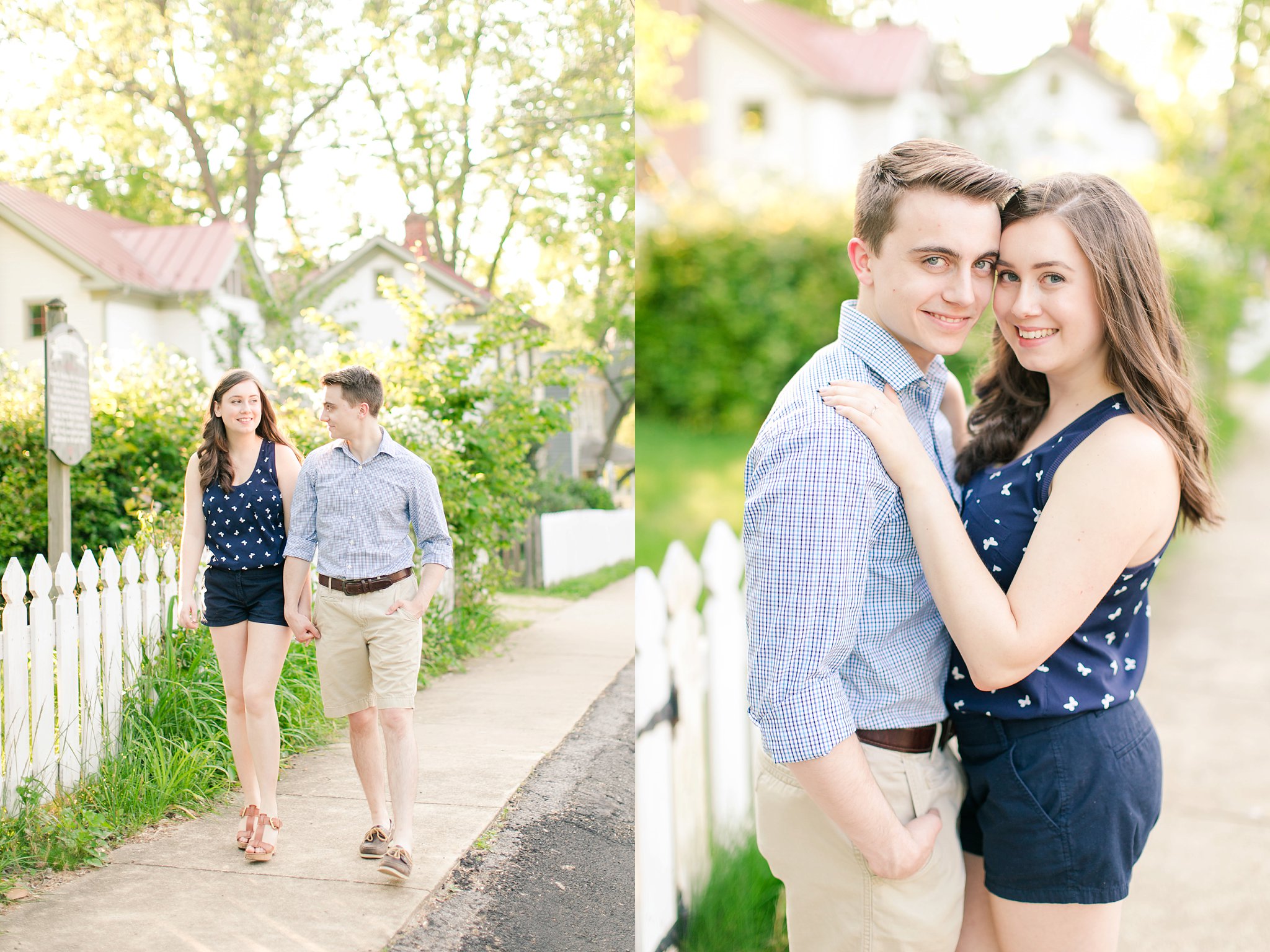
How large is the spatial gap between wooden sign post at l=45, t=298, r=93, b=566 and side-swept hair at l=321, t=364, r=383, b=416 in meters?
0.31

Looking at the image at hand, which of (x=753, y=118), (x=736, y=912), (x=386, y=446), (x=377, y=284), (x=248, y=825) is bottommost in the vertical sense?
(x=736, y=912)

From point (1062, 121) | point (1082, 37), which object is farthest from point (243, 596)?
point (1082, 37)

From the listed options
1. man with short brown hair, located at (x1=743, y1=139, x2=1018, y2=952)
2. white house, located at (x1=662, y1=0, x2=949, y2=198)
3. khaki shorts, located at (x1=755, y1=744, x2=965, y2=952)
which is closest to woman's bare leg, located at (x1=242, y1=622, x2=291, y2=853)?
man with short brown hair, located at (x1=743, y1=139, x2=1018, y2=952)

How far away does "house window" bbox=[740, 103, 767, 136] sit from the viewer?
81.6ft

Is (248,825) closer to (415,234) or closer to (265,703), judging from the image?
(265,703)

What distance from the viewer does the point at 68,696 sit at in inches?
52.6

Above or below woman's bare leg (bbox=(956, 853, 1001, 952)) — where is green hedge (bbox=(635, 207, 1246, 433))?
above

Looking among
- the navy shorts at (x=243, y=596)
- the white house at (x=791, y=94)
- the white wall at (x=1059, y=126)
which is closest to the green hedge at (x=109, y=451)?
the navy shorts at (x=243, y=596)

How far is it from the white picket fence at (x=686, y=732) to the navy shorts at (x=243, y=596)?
0.98 metres

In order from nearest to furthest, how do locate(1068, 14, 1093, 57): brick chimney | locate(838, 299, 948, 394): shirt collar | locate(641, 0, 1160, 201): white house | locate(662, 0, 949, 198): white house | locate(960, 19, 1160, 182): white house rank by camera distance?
locate(838, 299, 948, 394): shirt collar → locate(960, 19, 1160, 182): white house → locate(641, 0, 1160, 201): white house → locate(662, 0, 949, 198): white house → locate(1068, 14, 1093, 57): brick chimney

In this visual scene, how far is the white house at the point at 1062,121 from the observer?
19.7 m

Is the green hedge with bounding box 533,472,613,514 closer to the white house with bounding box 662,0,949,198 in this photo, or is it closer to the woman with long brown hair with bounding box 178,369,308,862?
the woman with long brown hair with bounding box 178,369,308,862

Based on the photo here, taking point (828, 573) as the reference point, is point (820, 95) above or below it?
A: above

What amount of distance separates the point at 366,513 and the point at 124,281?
44cm
